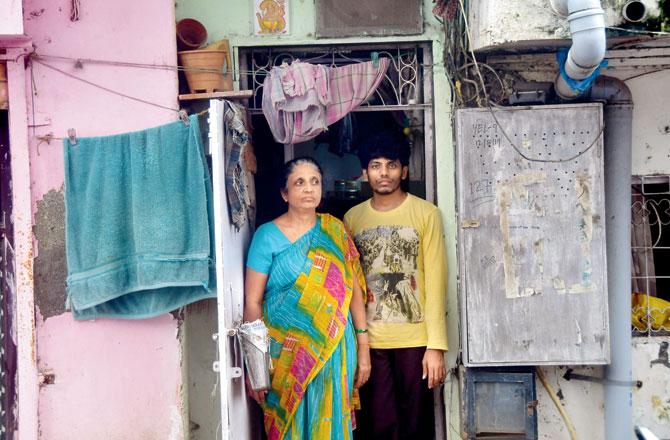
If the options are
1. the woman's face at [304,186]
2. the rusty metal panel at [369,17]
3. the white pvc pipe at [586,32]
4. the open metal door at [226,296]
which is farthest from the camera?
the rusty metal panel at [369,17]

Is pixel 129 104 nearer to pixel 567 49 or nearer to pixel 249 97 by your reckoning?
pixel 249 97

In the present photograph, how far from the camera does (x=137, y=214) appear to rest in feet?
15.8

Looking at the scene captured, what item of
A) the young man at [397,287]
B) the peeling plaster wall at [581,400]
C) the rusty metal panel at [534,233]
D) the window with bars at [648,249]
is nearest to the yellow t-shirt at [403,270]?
the young man at [397,287]

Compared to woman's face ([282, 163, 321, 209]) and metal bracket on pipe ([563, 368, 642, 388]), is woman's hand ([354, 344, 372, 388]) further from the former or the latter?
metal bracket on pipe ([563, 368, 642, 388])

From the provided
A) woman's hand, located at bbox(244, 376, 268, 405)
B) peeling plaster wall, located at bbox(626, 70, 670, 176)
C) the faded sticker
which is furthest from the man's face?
peeling plaster wall, located at bbox(626, 70, 670, 176)

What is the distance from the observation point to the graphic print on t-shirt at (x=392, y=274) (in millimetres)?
5137

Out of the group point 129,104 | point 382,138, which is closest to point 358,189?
point 382,138

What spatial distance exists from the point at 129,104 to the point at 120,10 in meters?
0.55

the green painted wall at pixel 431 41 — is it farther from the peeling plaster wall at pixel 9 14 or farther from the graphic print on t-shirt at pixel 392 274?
the peeling plaster wall at pixel 9 14

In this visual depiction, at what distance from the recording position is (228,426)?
4320mm

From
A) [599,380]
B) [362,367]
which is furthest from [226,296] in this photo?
[599,380]

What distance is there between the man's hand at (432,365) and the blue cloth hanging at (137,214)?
4.39 feet

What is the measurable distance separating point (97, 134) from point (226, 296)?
A: 134 cm

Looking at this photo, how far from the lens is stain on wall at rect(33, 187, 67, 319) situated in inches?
197
